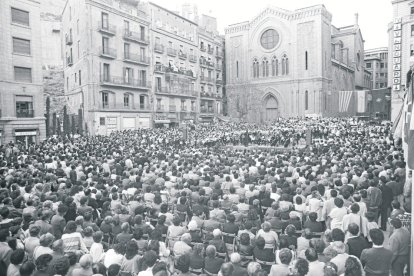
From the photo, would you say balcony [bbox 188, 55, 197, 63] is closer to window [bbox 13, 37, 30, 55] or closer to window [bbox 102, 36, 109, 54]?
window [bbox 102, 36, 109, 54]

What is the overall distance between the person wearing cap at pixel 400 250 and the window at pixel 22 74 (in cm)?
3184

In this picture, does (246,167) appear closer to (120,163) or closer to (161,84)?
(120,163)

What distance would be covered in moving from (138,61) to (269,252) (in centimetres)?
3846

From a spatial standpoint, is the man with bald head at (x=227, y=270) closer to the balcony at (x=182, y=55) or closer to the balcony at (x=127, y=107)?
the balcony at (x=127, y=107)

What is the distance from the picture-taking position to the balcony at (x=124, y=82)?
37.2m

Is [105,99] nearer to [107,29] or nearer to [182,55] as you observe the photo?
[107,29]

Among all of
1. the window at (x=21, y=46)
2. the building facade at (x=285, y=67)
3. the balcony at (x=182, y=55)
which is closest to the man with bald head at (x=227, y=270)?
the window at (x=21, y=46)

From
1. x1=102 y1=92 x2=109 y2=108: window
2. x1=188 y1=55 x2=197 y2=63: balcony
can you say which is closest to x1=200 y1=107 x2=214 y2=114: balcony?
x1=188 y1=55 x2=197 y2=63: balcony

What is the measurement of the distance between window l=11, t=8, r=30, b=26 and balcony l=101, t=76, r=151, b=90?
902cm

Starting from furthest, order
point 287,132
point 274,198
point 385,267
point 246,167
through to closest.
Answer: point 287,132 < point 246,167 < point 274,198 < point 385,267

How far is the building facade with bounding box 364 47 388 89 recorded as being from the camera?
249 ft

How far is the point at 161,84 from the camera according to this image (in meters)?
45.3

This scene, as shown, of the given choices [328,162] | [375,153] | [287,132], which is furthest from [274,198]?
[287,132]

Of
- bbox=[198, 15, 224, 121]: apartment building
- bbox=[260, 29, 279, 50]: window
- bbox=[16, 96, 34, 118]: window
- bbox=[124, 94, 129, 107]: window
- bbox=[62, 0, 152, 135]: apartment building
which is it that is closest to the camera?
bbox=[16, 96, 34, 118]: window
